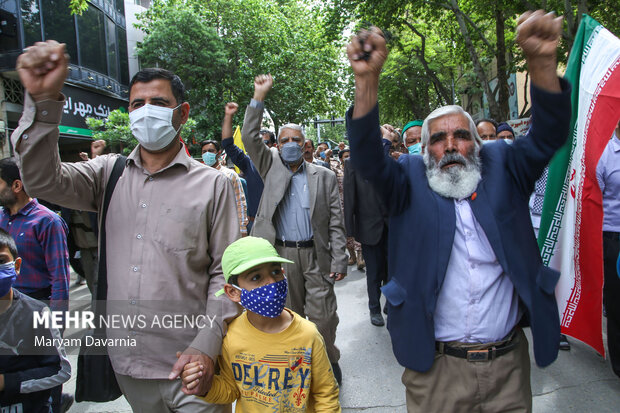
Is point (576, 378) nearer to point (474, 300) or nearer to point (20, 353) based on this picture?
point (474, 300)

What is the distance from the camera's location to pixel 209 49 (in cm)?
2073

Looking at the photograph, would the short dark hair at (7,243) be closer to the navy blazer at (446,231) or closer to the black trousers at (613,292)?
the navy blazer at (446,231)

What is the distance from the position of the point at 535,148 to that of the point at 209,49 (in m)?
21.0

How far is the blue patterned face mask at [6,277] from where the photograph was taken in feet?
7.67

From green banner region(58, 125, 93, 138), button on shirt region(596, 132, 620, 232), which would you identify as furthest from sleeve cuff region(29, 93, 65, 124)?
green banner region(58, 125, 93, 138)

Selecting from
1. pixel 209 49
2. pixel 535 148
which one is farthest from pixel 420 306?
pixel 209 49

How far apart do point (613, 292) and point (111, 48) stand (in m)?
23.7

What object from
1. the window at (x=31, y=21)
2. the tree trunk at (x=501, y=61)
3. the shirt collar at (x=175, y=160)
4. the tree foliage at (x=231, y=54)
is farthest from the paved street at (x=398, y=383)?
the tree foliage at (x=231, y=54)

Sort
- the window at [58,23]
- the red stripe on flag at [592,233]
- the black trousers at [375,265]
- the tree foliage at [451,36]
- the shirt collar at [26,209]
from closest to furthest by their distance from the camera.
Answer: the red stripe on flag at [592,233] → the shirt collar at [26,209] → the black trousers at [375,265] → the tree foliage at [451,36] → the window at [58,23]

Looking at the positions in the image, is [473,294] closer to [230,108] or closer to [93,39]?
[230,108]

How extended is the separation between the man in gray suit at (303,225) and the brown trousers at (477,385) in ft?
5.48

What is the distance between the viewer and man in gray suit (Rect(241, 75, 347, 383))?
3.66m

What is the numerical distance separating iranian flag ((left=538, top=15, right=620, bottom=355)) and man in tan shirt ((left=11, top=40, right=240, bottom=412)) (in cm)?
255

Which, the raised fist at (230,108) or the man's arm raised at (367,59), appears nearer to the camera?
the man's arm raised at (367,59)
